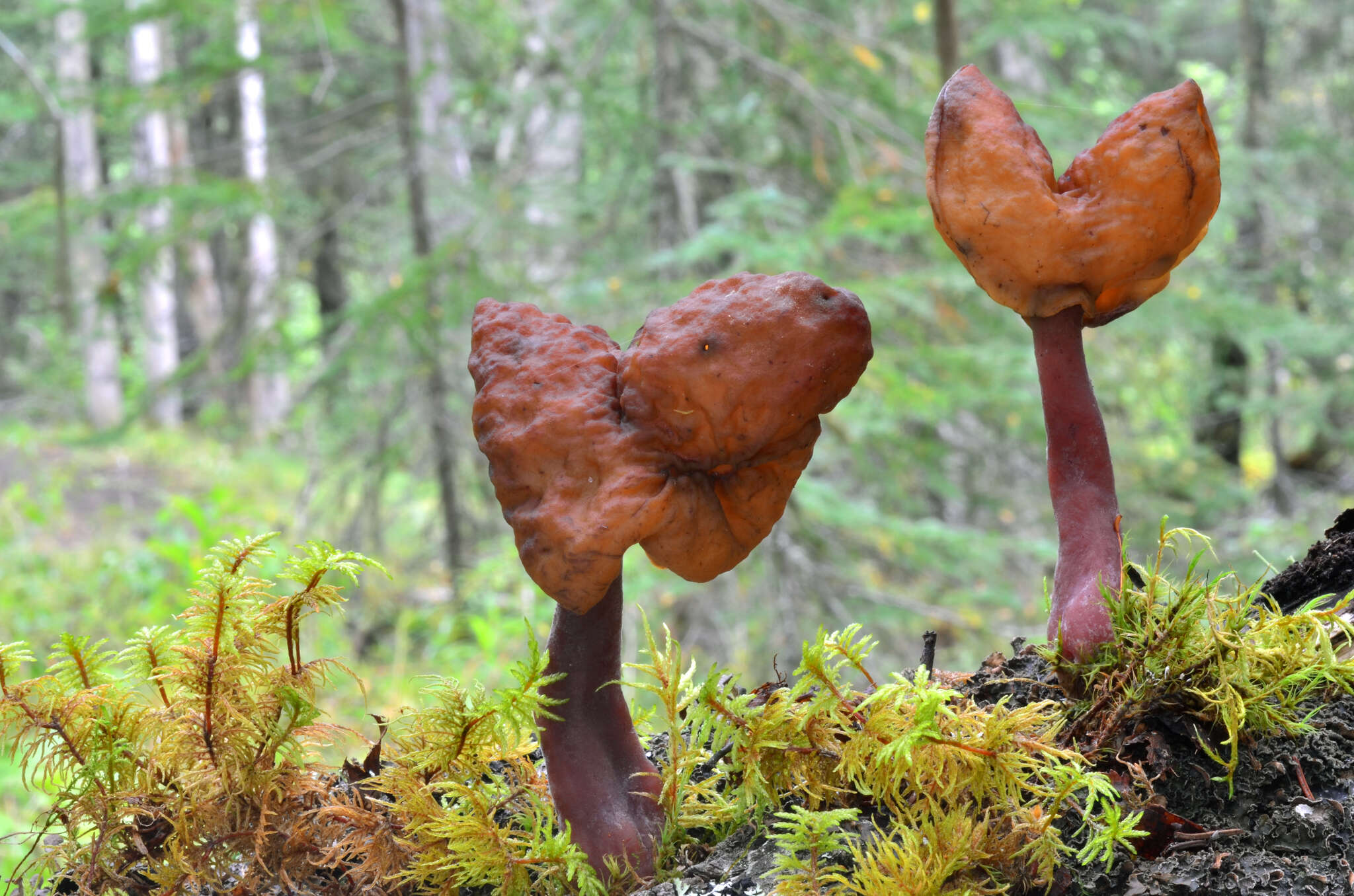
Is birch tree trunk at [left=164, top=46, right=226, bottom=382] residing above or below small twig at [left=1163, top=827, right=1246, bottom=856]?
above

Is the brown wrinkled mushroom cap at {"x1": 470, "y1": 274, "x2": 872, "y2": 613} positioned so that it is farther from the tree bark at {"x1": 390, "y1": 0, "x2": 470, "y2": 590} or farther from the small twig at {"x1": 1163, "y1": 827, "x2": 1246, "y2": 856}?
the tree bark at {"x1": 390, "y1": 0, "x2": 470, "y2": 590}

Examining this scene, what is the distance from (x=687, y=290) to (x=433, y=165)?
2.44 m

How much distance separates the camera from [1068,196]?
1633 millimetres

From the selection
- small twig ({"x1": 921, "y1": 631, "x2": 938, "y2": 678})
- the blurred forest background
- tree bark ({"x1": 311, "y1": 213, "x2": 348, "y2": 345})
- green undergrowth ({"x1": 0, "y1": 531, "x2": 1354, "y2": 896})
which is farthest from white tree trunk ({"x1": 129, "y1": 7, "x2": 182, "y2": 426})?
small twig ({"x1": 921, "y1": 631, "x2": 938, "y2": 678})

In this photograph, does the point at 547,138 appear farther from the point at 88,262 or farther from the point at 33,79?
the point at 88,262

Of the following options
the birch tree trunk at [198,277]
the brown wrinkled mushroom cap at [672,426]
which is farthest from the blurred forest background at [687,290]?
the birch tree trunk at [198,277]

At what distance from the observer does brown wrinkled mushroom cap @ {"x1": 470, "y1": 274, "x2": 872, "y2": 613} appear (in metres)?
1.48

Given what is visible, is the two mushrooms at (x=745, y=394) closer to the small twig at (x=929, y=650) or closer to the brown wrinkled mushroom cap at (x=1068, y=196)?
the brown wrinkled mushroom cap at (x=1068, y=196)

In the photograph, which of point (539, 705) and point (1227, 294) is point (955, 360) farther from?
point (539, 705)

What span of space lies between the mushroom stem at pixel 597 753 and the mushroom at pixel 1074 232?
31.2 inches

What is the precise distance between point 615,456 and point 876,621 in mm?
3449

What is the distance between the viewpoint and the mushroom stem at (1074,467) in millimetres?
1688

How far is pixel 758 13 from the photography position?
5.35 meters

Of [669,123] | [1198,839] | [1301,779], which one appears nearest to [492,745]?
[1198,839]
